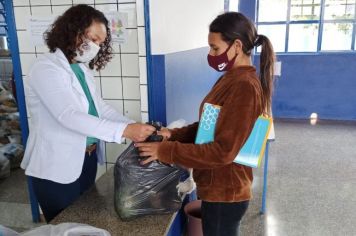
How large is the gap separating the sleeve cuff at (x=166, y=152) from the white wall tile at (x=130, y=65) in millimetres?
786

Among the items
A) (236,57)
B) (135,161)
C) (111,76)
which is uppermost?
(236,57)

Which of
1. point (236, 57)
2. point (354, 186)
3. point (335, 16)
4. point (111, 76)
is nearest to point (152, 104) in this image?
point (111, 76)

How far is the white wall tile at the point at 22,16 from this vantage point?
6.59ft

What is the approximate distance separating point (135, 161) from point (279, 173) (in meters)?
2.35

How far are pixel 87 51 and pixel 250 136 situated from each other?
79 cm

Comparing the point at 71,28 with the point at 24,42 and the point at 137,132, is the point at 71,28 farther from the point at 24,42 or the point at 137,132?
the point at 24,42

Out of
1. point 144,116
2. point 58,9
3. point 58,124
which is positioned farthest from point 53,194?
point 58,9

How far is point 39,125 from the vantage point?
140 cm

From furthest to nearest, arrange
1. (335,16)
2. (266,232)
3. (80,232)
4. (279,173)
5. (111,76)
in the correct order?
(335,16) < (279,173) < (266,232) < (111,76) < (80,232)

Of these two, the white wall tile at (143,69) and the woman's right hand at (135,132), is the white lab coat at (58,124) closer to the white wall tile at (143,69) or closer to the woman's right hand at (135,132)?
the woman's right hand at (135,132)

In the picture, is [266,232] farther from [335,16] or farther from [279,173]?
[335,16]

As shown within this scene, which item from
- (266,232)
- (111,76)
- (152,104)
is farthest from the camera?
(266,232)

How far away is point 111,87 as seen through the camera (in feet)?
6.56

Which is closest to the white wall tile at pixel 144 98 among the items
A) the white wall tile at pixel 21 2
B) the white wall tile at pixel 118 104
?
the white wall tile at pixel 118 104
